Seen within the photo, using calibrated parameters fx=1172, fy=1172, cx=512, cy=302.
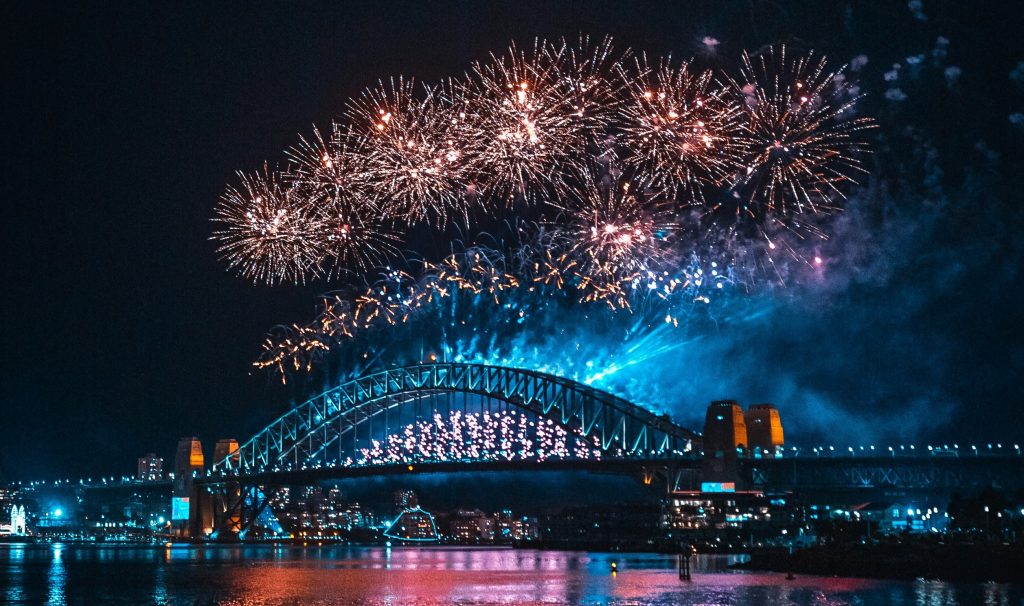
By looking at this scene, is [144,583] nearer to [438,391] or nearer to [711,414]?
[711,414]

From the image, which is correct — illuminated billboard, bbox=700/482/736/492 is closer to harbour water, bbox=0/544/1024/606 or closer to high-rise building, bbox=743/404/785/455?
high-rise building, bbox=743/404/785/455

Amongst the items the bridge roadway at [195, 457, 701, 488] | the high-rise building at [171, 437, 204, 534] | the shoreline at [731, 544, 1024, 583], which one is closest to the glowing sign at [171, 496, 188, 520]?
the high-rise building at [171, 437, 204, 534]

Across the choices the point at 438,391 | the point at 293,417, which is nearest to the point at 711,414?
the point at 438,391

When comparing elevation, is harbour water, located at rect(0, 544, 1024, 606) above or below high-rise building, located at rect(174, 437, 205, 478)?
below

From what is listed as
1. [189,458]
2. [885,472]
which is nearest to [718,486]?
[885,472]

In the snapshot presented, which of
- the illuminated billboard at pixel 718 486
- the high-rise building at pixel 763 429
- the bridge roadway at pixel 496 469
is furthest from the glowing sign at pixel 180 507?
the high-rise building at pixel 763 429
